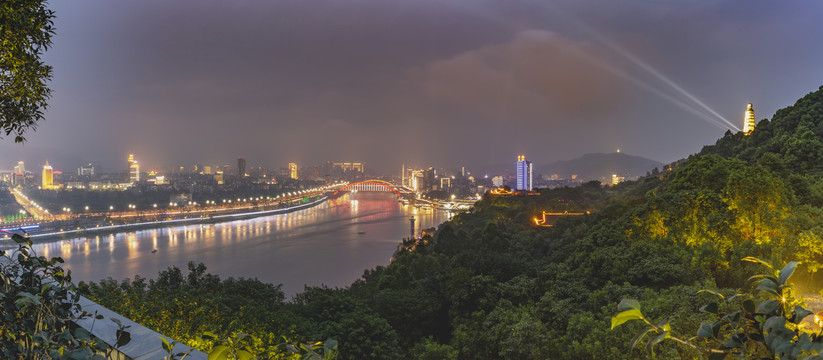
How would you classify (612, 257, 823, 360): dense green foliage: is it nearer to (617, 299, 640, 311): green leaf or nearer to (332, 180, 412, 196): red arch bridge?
(617, 299, 640, 311): green leaf

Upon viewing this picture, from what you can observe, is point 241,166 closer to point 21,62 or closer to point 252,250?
point 252,250

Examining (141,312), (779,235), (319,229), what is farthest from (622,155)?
(141,312)

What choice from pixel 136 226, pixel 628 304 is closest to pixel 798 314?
pixel 628 304

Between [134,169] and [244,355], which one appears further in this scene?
[134,169]

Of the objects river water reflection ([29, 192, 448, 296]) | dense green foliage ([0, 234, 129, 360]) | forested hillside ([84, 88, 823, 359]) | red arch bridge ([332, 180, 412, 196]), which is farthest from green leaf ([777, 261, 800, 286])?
red arch bridge ([332, 180, 412, 196])

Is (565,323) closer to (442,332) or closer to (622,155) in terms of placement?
(442,332)
